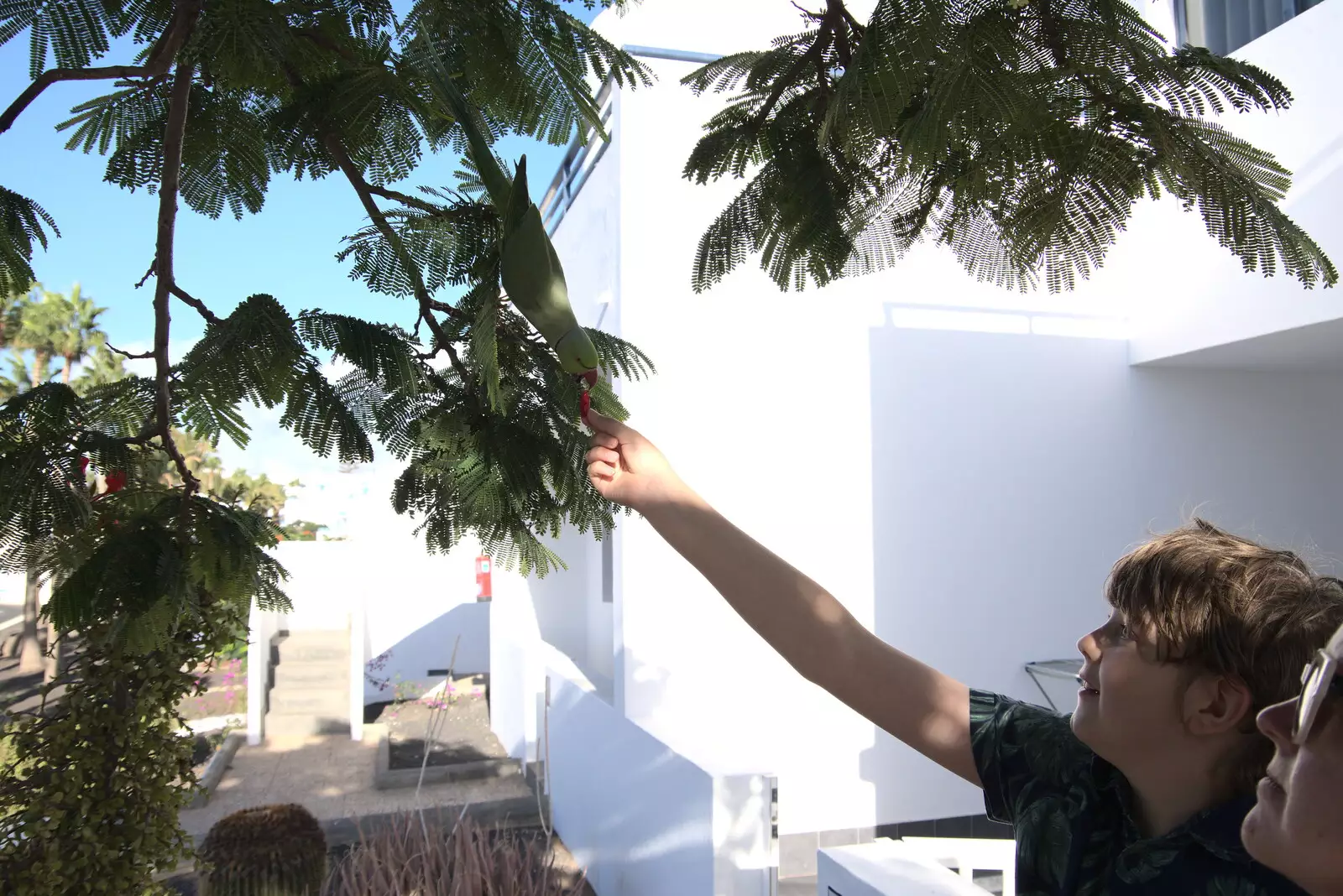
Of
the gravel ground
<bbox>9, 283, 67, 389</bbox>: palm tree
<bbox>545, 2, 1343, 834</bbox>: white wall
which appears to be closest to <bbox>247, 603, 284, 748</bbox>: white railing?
the gravel ground

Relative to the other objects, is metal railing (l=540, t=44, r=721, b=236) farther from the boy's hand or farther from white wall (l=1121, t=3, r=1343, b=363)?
the boy's hand

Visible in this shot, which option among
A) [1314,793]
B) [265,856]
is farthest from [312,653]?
[1314,793]

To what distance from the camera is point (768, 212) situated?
1891mm

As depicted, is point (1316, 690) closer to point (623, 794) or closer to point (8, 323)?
point (623, 794)

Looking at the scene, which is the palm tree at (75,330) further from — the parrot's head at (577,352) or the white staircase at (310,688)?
the parrot's head at (577,352)

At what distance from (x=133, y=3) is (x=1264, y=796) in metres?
1.98

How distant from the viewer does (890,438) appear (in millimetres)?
5914

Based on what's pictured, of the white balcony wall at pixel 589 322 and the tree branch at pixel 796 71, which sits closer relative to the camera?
the tree branch at pixel 796 71

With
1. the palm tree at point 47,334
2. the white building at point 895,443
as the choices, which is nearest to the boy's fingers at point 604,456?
the white building at point 895,443

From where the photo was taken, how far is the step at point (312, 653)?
38.1 feet

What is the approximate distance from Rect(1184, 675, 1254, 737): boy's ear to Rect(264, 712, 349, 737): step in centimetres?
1074

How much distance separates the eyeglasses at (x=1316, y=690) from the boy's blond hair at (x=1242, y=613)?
1.79 feet

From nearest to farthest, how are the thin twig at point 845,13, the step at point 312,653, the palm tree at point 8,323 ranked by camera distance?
the thin twig at point 845,13 < the step at point 312,653 < the palm tree at point 8,323

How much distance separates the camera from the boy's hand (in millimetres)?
1368
